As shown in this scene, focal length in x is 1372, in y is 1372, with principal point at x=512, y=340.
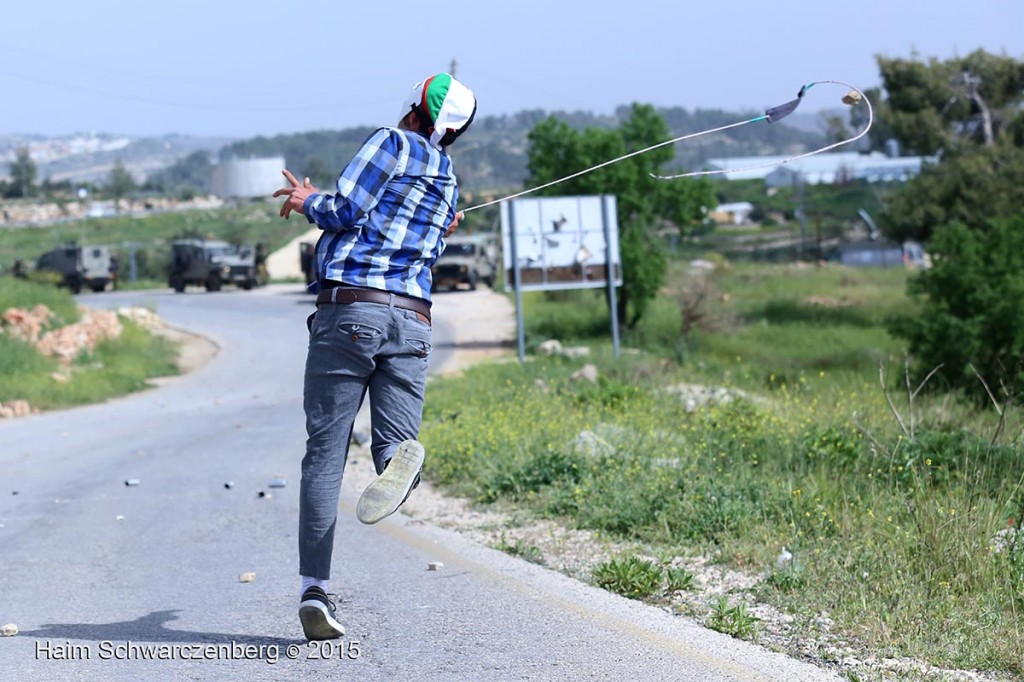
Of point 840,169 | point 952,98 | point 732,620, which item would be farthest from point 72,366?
point 840,169

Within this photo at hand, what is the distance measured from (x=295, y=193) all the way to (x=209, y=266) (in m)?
46.9

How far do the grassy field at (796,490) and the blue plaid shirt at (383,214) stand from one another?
1.90 metres

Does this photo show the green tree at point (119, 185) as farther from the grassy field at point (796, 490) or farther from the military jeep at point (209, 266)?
the grassy field at point (796, 490)

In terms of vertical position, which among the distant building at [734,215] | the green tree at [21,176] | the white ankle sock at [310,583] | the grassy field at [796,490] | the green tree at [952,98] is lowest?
the distant building at [734,215]

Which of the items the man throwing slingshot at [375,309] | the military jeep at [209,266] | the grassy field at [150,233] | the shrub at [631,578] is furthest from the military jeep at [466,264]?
the man throwing slingshot at [375,309]

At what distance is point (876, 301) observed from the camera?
4441 cm

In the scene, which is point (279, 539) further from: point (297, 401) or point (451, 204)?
point (297, 401)

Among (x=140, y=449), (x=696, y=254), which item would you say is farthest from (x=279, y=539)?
(x=696, y=254)

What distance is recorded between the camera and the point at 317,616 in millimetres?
5027

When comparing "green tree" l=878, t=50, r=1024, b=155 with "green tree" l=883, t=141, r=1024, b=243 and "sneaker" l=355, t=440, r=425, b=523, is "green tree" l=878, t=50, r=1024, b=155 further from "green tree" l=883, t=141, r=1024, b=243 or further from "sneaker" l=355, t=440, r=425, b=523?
"sneaker" l=355, t=440, r=425, b=523

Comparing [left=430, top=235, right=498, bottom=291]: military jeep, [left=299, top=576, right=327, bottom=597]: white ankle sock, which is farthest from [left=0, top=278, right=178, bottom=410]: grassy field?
[left=430, top=235, right=498, bottom=291]: military jeep

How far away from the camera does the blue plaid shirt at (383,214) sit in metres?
4.97

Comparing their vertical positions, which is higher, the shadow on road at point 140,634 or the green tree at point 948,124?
the green tree at point 948,124

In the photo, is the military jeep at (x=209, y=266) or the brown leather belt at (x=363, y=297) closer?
the brown leather belt at (x=363, y=297)
